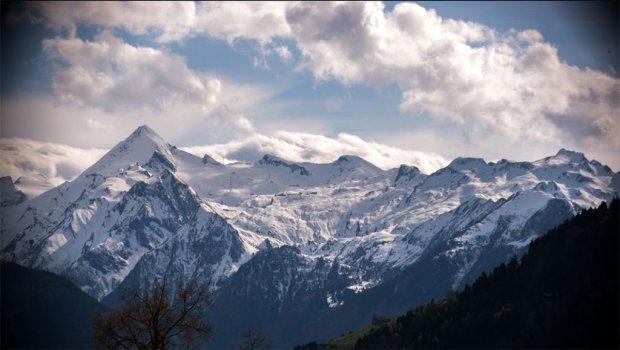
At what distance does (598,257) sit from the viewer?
19388cm

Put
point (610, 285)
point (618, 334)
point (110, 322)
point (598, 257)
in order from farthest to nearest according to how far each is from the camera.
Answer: point (598, 257)
point (610, 285)
point (618, 334)
point (110, 322)

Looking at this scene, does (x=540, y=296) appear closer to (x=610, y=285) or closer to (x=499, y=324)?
(x=499, y=324)

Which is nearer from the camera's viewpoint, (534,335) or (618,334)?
(618,334)

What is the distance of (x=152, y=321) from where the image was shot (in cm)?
9012

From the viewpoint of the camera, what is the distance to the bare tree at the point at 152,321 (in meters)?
89.2

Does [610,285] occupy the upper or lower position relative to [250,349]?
upper

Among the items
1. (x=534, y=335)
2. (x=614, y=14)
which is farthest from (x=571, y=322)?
(x=614, y=14)

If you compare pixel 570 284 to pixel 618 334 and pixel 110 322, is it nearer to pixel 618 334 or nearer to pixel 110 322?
pixel 618 334

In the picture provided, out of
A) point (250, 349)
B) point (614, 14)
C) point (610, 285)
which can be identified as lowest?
point (250, 349)

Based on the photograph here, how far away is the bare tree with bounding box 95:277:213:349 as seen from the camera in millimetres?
89188

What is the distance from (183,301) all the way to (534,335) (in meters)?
109

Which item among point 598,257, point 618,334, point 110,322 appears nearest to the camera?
point 110,322

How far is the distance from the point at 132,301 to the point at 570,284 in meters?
123

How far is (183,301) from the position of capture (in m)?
91.6
